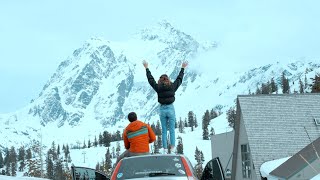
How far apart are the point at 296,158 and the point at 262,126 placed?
9134 millimetres

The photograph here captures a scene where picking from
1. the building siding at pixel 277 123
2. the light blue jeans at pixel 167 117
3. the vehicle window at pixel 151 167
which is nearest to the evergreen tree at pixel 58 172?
the building siding at pixel 277 123

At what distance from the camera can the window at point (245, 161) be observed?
31109 mm

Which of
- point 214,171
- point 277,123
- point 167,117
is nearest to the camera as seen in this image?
point 214,171

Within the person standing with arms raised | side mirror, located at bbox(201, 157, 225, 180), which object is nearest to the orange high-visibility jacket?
the person standing with arms raised

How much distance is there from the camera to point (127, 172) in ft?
27.1

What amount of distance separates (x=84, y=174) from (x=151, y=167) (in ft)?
6.90

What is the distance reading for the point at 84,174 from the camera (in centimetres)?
1002

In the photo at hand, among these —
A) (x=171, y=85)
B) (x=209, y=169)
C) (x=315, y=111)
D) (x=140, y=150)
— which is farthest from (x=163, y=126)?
(x=315, y=111)

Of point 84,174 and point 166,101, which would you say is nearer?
point 84,174

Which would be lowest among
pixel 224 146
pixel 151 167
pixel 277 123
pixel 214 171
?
pixel 214 171

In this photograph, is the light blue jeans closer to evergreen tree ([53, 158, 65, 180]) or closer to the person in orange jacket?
the person in orange jacket

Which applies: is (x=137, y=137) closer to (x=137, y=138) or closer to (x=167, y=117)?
(x=137, y=138)

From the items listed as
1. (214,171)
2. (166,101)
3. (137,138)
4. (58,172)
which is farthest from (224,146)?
(58,172)

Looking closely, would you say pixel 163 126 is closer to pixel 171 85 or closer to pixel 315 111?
pixel 171 85
